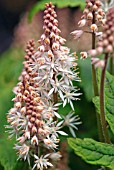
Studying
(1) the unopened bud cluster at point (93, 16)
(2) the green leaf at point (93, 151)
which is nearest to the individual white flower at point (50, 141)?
(2) the green leaf at point (93, 151)

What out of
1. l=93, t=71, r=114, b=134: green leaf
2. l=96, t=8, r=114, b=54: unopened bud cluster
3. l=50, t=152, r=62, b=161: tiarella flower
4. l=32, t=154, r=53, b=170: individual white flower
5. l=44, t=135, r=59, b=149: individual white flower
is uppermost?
l=96, t=8, r=114, b=54: unopened bud cluster

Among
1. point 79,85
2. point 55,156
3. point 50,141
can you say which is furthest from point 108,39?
point 79,85

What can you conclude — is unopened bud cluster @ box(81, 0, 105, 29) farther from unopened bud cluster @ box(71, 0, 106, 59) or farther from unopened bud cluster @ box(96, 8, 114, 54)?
unopened bud cluster @ box(96, 8, 114, 54)

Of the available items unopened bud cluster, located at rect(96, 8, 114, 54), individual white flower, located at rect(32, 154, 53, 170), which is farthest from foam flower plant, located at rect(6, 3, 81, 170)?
unopened bud cluster, located at rect(96, 8, 114, 54)

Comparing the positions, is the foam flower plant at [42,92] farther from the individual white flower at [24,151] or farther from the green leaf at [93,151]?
the green leaf at [93,151]

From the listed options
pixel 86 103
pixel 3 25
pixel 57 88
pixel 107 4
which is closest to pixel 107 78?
pixel 57 88

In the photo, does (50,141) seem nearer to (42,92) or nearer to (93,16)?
(42,92)

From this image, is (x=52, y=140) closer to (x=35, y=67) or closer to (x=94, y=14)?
(x=35, y=67)

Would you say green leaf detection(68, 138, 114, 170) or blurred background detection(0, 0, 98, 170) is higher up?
blurred background detection(0, 0, 98, 170)
